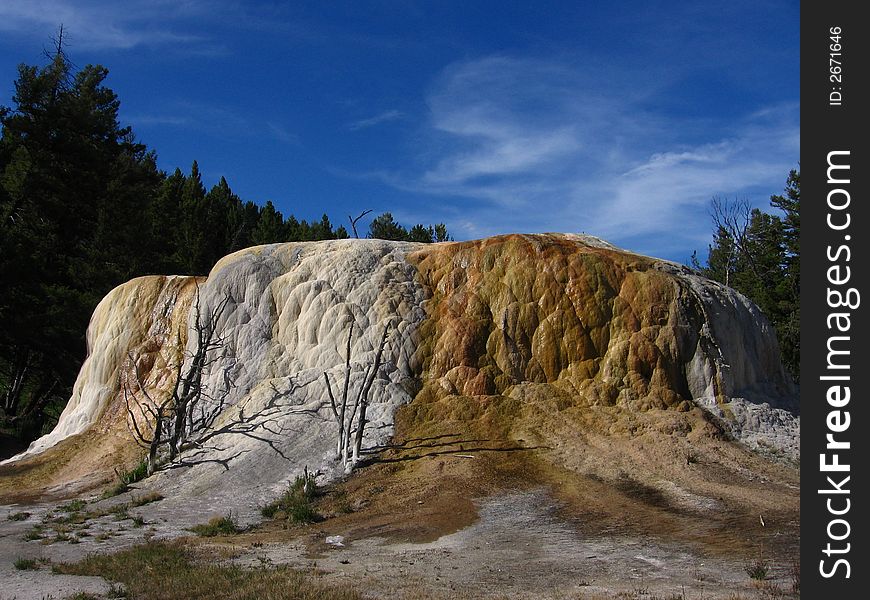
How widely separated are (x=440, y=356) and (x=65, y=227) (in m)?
23.3

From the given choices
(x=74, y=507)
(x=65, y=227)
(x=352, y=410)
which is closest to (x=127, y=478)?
(x=74, y=507)

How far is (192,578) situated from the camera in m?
9.95

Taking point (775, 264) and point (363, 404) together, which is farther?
point (775, 264)

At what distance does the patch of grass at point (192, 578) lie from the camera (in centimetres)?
919

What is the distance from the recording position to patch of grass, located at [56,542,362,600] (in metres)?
9.19

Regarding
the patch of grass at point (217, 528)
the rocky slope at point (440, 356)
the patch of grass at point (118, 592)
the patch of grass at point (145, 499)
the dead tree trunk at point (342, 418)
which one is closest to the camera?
the patch of grass at point (118, 592)

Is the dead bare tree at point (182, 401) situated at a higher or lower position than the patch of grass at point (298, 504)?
higher

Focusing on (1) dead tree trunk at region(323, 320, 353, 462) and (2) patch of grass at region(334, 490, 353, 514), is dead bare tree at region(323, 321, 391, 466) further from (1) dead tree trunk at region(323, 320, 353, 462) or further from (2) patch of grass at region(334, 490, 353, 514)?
(2) patch of grass at region(334, 490, 353, 514)

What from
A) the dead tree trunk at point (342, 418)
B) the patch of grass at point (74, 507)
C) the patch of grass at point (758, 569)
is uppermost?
the dead tree trunk at point (342, 418)

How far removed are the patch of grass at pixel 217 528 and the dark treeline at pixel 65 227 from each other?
665 inches

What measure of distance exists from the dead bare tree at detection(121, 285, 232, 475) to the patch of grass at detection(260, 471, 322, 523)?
391cm

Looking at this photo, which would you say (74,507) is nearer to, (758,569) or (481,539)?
(481,539)

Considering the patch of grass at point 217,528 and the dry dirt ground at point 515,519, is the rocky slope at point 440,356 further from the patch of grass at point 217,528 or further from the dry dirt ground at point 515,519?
the patch of grass at point 217,528

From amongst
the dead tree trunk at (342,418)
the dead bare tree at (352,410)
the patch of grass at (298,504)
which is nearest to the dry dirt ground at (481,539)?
the patch of grass at (298,504)
